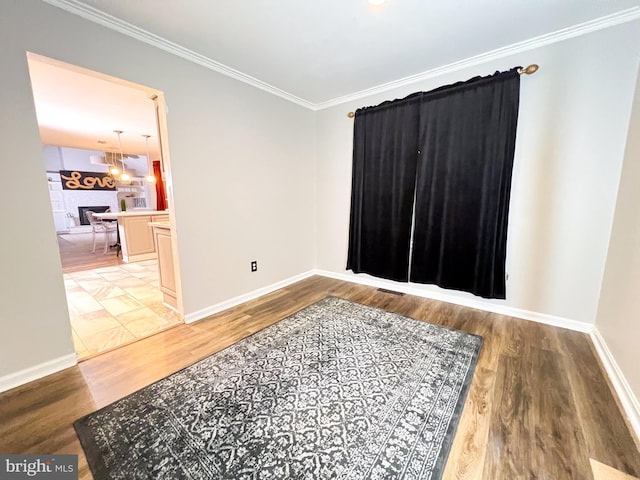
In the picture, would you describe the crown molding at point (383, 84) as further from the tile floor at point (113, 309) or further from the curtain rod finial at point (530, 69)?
the tile floor at point (113, 309)

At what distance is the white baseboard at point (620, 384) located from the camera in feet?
4.37

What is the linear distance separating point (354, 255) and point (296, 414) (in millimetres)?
2322

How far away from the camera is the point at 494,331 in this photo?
7.41ft

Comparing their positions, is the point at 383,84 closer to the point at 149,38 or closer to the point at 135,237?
the point at 149,38

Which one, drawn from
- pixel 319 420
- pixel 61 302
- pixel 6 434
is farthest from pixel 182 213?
pixel 319 420

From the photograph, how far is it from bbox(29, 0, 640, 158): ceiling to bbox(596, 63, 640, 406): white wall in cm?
91

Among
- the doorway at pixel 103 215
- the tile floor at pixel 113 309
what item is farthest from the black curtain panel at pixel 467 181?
the tile floor at pixel 113 309

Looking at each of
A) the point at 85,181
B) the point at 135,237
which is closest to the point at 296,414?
the point at 135,237

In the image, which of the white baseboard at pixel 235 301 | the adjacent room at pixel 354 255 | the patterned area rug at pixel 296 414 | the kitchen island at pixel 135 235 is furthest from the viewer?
the kitchen island at pixel 135 235

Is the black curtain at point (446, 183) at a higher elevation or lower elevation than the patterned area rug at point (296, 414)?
higher

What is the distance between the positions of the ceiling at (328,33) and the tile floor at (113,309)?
6.78 feet

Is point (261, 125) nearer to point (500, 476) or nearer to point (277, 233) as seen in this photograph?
point (277, 233)

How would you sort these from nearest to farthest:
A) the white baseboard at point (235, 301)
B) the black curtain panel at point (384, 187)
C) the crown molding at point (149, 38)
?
1. the crown molding at point (149, 38)
2. the white baseboard at point (235, 301)
3. the black curtain panel at point (384, 187)

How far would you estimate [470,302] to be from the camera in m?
2.76
